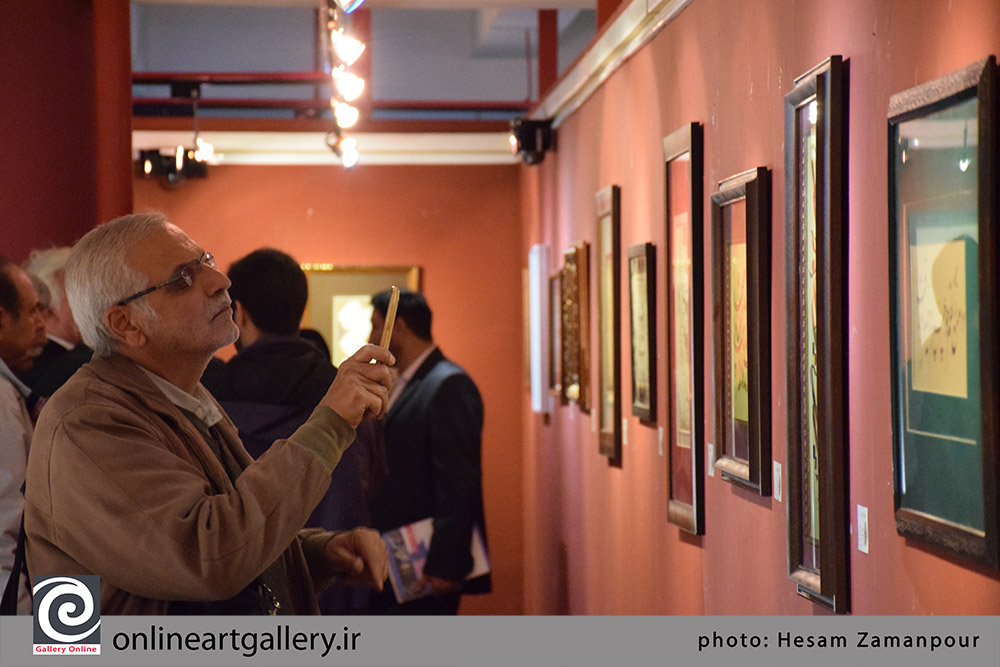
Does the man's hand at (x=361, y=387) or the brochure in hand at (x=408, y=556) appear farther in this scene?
the brochure in hand at (x=408, y=556)

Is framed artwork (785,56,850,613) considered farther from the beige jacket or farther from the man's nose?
the man's nose

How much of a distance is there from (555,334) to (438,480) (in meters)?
2.04

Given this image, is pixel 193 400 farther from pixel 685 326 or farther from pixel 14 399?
pixel 685 326

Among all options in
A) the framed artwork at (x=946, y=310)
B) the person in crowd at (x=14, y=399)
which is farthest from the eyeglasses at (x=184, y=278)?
the framed artwork at (x=946, y=310)

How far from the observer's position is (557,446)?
689 centimetres

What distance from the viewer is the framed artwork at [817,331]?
246cm

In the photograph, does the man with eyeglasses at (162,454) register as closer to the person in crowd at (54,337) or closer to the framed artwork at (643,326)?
the person in crowd at (54,337)

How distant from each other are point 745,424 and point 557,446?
12.4 ft

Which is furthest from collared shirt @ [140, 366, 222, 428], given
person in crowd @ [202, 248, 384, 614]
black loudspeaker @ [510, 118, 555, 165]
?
black loudspeaker @ [510, 118, 555, 165]

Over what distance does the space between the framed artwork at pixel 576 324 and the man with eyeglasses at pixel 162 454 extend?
3681 millimetres

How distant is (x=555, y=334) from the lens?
6.71m

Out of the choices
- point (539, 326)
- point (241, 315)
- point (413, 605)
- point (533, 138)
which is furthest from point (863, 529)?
point (539, 326)

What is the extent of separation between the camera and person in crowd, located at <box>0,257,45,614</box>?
112 inches

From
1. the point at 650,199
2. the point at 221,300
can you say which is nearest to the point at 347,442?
the point at 221,300
